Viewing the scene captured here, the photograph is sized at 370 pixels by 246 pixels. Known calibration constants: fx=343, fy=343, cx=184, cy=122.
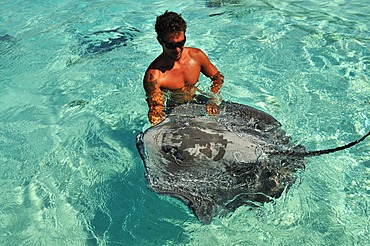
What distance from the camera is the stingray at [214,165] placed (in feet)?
9.42

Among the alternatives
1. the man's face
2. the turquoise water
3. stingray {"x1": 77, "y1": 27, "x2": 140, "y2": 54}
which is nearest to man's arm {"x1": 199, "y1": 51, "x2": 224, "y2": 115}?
the man's face

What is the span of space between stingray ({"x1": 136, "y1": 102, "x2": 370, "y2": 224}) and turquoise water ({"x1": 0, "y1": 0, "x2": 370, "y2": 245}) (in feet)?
1.66

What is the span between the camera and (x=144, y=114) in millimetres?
5312

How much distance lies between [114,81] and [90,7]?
453 centimetres

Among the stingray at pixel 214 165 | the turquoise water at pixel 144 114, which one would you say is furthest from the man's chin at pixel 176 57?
the turquoise water at pixel 144 114

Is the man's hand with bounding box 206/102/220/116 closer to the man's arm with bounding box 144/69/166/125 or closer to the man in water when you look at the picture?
the man in water

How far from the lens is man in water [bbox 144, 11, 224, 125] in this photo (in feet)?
11.5

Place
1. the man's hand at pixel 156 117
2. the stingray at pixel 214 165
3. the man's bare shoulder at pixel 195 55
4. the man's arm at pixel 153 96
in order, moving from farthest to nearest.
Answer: the man's bare shoulder at pixel 195 55
the man's arm at pixel 153 96
the man's hand at pixel 156 117
the stingray at pixel 214 165

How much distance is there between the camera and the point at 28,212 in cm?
409

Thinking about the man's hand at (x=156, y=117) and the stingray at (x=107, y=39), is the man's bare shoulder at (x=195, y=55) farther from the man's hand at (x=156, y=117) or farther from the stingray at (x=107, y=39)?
the stingray at (x=107, y=39)

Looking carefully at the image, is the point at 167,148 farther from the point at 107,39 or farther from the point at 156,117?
the point at 107,39

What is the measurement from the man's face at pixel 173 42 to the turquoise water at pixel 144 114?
1532mm

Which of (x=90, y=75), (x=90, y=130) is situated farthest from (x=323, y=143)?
(x=90, y=75)

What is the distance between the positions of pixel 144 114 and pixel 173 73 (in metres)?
1.46
